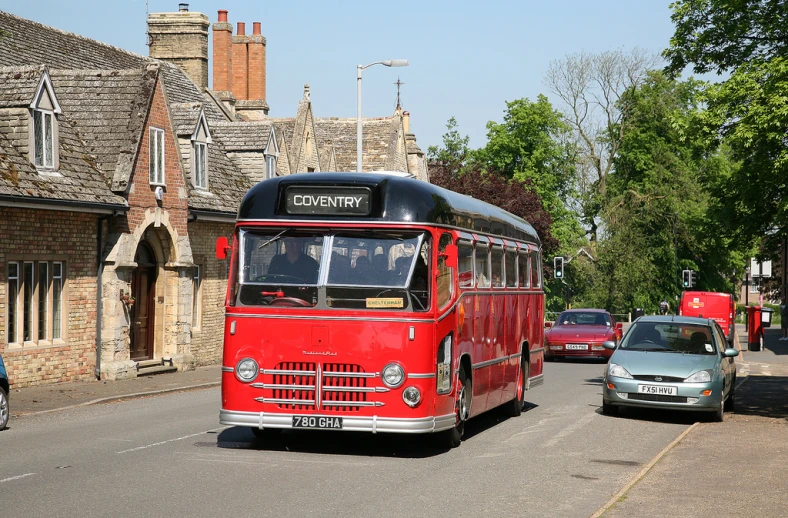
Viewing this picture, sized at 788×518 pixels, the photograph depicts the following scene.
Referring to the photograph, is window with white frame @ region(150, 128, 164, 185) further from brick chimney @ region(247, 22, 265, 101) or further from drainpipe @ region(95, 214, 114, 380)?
brick chimney @ region(247, 22, 265, 101)

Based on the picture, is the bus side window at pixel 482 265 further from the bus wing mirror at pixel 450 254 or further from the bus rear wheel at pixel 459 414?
the bus wing mirror at pixel 450 254

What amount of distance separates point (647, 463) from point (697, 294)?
34.6 metres

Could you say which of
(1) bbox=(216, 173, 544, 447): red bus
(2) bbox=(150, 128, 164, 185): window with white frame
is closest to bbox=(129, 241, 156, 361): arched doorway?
(2) bbox=(150, 128, 164, 185): window with white frame

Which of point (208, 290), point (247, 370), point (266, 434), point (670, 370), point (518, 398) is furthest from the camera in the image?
point (208, 290)

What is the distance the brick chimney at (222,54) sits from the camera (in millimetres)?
43250

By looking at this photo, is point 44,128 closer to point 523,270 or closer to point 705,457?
point 523,270

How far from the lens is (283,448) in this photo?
13477 millimetres

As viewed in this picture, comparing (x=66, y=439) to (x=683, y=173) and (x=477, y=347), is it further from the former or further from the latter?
(x=683, y=173)

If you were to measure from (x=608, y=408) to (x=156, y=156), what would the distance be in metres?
14.2

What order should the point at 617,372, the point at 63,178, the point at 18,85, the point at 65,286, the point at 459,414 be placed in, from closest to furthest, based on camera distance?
1. the point at 459,414
2. the point at 617,372
3. the point at 18,85
4. the point at 63,178
5. the point at 65,286

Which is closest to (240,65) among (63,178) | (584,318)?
(584,318)

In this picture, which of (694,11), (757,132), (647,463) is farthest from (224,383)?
(694,11)

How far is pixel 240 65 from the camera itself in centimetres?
4453

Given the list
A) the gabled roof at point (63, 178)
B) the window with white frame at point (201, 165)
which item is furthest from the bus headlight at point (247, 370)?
the window with white frame at point (201, 165)
